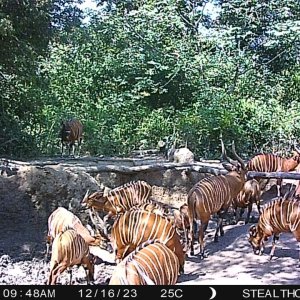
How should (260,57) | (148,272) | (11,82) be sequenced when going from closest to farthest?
(148,272) → (11,82) → (260,57)

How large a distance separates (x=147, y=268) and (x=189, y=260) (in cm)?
265

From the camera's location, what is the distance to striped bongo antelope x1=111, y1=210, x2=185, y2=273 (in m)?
4.44

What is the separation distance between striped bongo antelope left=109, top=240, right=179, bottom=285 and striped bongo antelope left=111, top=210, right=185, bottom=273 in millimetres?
1152

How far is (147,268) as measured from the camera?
2.86 meters

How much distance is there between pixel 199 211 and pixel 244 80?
7.24 meters

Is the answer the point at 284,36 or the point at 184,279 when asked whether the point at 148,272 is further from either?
the point at 284,36

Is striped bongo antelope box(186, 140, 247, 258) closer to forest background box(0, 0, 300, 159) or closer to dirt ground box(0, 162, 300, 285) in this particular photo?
dirt ground box(0, 162, 300, 285)

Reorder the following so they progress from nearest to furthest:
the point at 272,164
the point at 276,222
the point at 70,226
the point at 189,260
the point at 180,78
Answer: the point at 70,226 < the point at 276,222 < the point at 189,260 < the point at 272,164 < the point at 180,78

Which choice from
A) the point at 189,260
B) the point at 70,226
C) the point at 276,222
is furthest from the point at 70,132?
the point at 276,222

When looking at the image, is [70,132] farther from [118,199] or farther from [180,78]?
[180,78]

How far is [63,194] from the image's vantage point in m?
6.32
